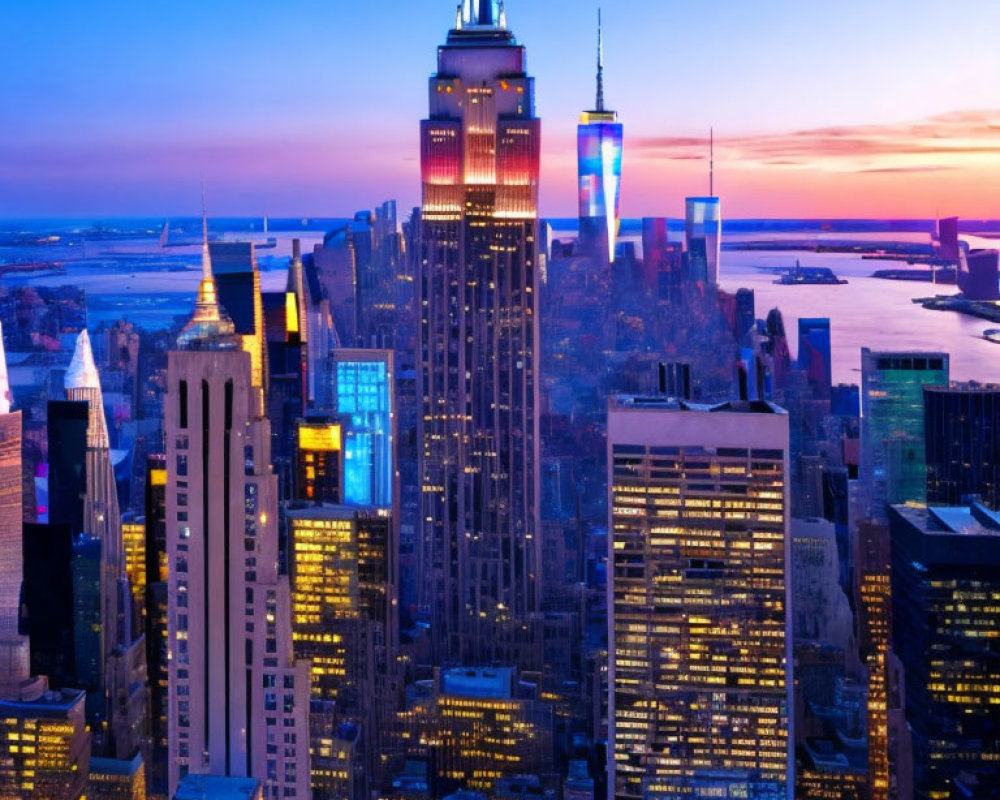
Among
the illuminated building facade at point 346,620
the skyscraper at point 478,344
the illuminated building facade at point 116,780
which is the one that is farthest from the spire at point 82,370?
the skyscraper at point 478,344

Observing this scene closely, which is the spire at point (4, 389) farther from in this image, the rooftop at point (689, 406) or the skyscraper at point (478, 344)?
the skyscraper at point (478, 344)

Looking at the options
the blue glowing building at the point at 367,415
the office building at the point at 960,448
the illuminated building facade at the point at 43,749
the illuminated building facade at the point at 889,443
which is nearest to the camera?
the illuminated building facade at the point at 43,749

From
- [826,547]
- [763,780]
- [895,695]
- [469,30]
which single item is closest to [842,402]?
[826,547]

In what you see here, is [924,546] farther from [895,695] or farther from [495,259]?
[495,259]

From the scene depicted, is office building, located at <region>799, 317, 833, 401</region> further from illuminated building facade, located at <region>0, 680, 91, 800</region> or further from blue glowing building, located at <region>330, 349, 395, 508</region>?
illuminated building facade, located at <region>0, 680, 91, 800</region>

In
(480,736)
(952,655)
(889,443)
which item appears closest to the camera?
(952,655)

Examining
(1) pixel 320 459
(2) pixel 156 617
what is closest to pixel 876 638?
(2) pixel 156 617

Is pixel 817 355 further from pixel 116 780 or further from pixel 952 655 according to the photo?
pixel 116 780
